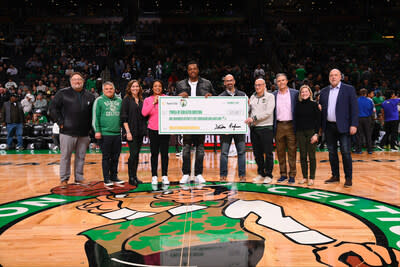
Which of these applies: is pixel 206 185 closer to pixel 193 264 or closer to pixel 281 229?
pixel 281 229

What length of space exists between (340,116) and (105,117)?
3.62 metres

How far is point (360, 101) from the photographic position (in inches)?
348

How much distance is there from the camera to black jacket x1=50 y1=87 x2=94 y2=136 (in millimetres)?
4949

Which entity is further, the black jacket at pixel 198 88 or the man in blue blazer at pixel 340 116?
the black jacket at pixel 198 88

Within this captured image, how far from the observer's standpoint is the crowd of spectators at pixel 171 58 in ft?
44.6

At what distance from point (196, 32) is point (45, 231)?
19.6 m

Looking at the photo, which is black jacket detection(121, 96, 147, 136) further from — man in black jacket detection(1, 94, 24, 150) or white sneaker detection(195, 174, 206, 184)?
man in black jacket detection(1, 94, 24, 150)

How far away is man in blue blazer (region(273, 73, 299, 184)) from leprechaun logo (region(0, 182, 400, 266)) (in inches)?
24.8

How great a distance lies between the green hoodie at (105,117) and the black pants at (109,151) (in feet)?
0.31

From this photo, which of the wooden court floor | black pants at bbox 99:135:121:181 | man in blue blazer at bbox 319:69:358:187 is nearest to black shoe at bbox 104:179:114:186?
black pants at bbox 99:135:121:181
